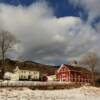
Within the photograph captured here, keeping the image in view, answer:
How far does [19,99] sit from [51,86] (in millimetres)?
30147

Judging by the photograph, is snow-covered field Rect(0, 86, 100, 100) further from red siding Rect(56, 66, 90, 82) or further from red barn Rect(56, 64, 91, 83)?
red barn Rect(56, 64, 91, 83)

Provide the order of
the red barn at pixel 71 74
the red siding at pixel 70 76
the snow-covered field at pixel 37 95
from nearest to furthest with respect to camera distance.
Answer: the snow-covered field at pixel 37 95 < the red siding at pixel 70 76 < the red barn at pixel 71 74

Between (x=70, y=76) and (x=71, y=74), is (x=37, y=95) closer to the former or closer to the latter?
(x=70, y=76)

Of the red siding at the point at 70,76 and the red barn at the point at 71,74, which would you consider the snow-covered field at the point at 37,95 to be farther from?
the red barn at the point at 71,74

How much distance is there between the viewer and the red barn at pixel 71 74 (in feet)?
306

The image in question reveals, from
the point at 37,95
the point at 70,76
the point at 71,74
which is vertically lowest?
the point at 37,95

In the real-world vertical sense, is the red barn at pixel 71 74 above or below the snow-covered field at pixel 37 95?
above

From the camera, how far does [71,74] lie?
93.6 meters

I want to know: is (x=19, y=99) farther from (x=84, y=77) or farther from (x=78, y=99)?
(x=84, y=77)

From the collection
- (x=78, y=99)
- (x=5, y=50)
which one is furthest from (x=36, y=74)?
(x=78, y=99)

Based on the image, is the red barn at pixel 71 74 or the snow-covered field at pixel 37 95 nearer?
the snow-covered field at pixel 37 95

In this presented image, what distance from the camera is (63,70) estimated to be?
314ft

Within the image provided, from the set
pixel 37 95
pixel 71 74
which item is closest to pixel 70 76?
pixel 71 74

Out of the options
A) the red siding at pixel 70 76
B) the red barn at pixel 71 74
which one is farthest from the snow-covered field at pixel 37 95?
the red barn at pixel 71 74
